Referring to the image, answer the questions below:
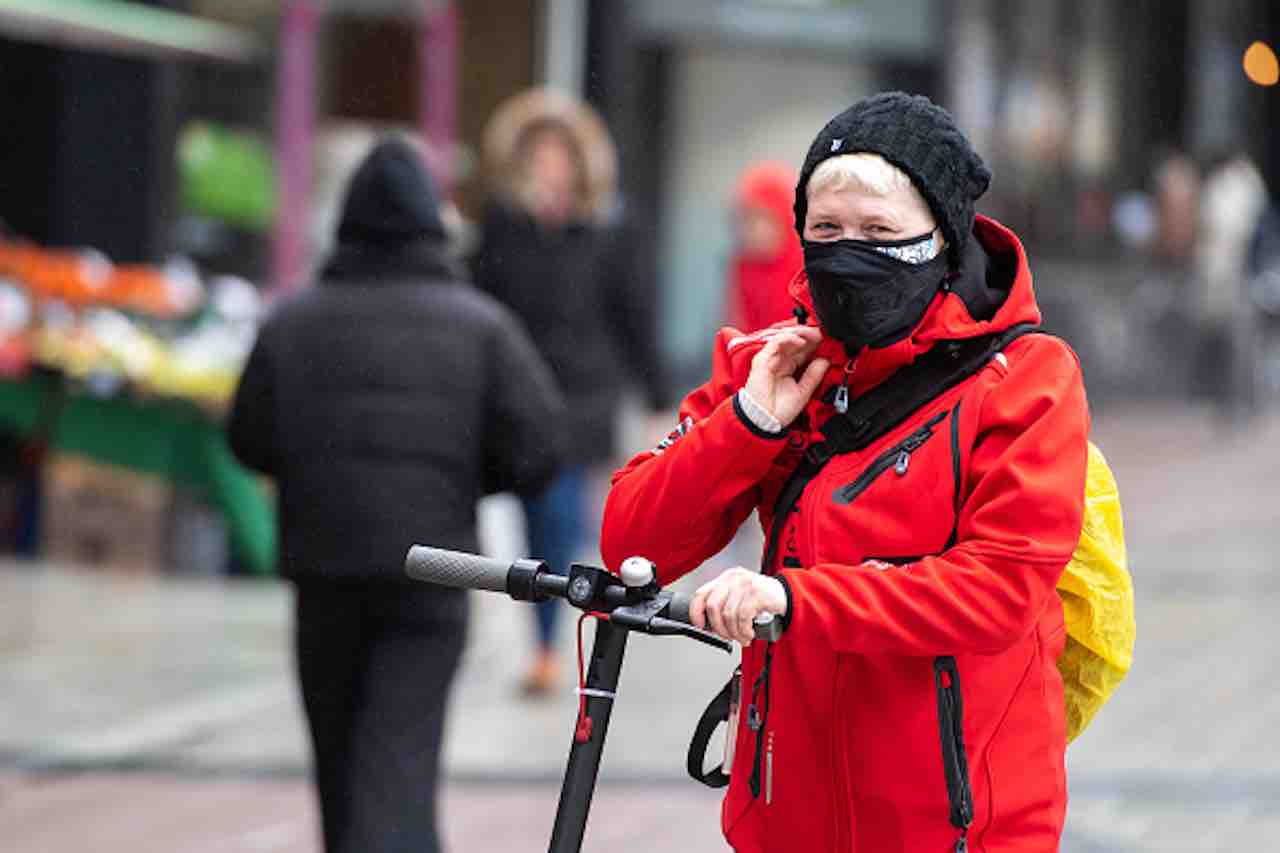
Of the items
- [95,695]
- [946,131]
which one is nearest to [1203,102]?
[95,695]

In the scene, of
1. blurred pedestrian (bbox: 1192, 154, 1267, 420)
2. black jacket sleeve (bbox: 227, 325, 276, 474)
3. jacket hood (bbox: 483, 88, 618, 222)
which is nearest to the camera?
black jacket sleeve (bbox: 227, 325, 276, 474)

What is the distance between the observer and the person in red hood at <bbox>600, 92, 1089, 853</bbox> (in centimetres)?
276

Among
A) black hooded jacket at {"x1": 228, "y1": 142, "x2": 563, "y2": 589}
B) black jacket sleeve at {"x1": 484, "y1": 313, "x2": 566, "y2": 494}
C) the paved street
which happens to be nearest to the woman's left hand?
black hooded jacket at {"x1": 228, "y1": 142, "x2": 563, "y2": 589}

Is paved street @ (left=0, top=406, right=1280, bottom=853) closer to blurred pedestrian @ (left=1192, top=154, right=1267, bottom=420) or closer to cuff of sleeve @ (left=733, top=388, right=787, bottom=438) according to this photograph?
cuff of sleeve @ (left=733, top=388, right=787, bottom=438)

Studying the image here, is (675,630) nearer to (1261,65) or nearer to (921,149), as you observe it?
(921,149)

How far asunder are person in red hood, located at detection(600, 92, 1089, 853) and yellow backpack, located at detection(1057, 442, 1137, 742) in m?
0.07

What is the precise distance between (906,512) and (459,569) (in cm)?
57

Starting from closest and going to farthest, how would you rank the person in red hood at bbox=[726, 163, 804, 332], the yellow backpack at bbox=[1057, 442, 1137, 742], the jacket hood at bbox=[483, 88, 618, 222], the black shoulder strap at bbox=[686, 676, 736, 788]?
the yellow backpack at bbox=[1057, 442, 1137, 742]
the black shoulder strap at bbox=[686, 676, 736, 788]
the jacket hood at bbox=[483, 88, 618, 222]
the person in red hood at bbox=[726, 163, 804, 332]

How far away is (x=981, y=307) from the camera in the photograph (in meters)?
2.93

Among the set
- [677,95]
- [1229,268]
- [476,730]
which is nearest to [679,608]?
[476,730]

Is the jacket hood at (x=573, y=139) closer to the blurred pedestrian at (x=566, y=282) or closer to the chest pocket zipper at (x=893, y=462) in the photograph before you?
the blurred pedestrian at (x=566, y=282)

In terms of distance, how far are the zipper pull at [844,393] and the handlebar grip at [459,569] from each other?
1.60 feet

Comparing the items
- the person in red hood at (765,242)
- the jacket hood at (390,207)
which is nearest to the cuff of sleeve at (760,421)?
the jacket hood at (390,207)

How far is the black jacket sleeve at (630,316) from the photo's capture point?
777 centimetres
